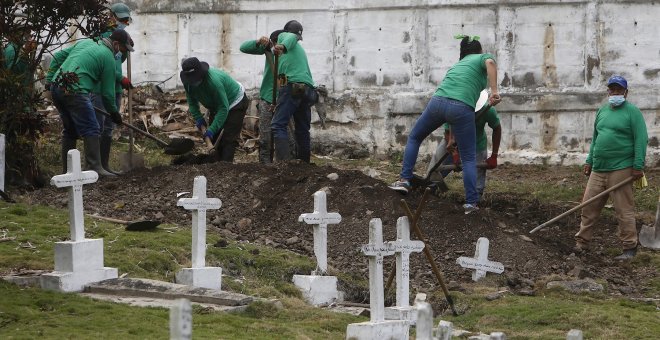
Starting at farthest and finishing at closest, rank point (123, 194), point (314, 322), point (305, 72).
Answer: point (305, 72) < point (123, 194) < point (314, 322)

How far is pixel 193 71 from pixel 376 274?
22.1ft

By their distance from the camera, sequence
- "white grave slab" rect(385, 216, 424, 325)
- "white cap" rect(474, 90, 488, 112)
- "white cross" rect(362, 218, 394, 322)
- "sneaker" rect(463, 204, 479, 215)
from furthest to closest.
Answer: "white cap" rect(474, 90, 488, 112) < "sneaker" rect(463, 204, 479, 215) < "white grave slab" rect(385, 216, 424, 325) < "white cross" rect(362, 218, 394, 322)

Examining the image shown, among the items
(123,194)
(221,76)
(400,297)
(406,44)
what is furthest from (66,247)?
(406,44)

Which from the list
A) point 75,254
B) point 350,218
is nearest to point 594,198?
point 350,218

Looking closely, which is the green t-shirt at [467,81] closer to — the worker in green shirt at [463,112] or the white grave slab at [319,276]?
the worker in green shirt at [463,112]

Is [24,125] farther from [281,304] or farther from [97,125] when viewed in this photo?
[97,125]

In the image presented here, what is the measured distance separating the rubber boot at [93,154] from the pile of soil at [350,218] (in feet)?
0.84

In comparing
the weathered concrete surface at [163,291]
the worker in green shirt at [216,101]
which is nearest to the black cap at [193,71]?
the worker in green shirt at [216,101]

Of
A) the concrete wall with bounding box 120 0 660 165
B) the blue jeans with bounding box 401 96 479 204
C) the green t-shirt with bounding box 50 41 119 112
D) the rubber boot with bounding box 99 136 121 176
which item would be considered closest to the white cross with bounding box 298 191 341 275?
the blue jeans with bounding box 401 96 479 204

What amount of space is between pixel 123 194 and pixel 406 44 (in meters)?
6.49

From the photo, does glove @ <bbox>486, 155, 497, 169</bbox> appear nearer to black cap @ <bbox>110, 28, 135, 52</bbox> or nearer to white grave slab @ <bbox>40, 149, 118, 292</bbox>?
black cap @ <bbox>110, 28, 135, 52</bbox>

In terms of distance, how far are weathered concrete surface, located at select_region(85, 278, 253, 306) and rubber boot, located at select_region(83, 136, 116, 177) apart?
4772mm

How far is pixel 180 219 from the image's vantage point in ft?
44.9

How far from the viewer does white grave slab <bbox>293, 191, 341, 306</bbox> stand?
11406 mm
